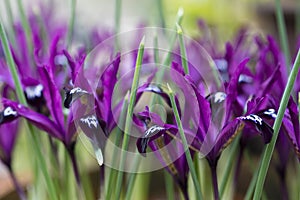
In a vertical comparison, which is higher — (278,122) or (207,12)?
(278,122)

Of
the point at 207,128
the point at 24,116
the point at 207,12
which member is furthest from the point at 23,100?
the point at 207,12

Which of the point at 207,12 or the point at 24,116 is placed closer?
the point at 24,116

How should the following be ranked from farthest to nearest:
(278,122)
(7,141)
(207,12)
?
(207,12) < (7,141) < (278,122)

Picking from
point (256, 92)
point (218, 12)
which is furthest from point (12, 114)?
point (218, 12)

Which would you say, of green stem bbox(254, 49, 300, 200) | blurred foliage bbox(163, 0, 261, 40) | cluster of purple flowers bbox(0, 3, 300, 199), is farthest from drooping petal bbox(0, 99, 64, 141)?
blurred foliage bbox(163, 0, 261, 40)

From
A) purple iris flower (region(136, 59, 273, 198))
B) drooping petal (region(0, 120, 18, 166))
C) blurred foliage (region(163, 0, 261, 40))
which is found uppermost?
purple iris flower (region(136, 59, 273, 198))

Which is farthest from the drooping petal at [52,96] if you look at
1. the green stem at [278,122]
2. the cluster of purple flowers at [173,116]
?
the green stem at [278,122]

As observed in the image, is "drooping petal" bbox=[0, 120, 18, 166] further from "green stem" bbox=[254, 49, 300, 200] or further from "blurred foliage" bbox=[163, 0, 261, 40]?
"blurred foliage" bbox=[163, 0, 261, 40]

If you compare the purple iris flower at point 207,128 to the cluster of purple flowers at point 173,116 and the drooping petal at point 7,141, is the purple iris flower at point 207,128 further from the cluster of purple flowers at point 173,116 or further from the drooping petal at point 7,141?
the drooping petal at point 7,141

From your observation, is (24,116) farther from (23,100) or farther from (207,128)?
(207,128)

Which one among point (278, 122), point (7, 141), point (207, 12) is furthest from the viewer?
point (207, 12)

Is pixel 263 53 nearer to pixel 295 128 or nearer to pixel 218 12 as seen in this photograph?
pixel 295 128
